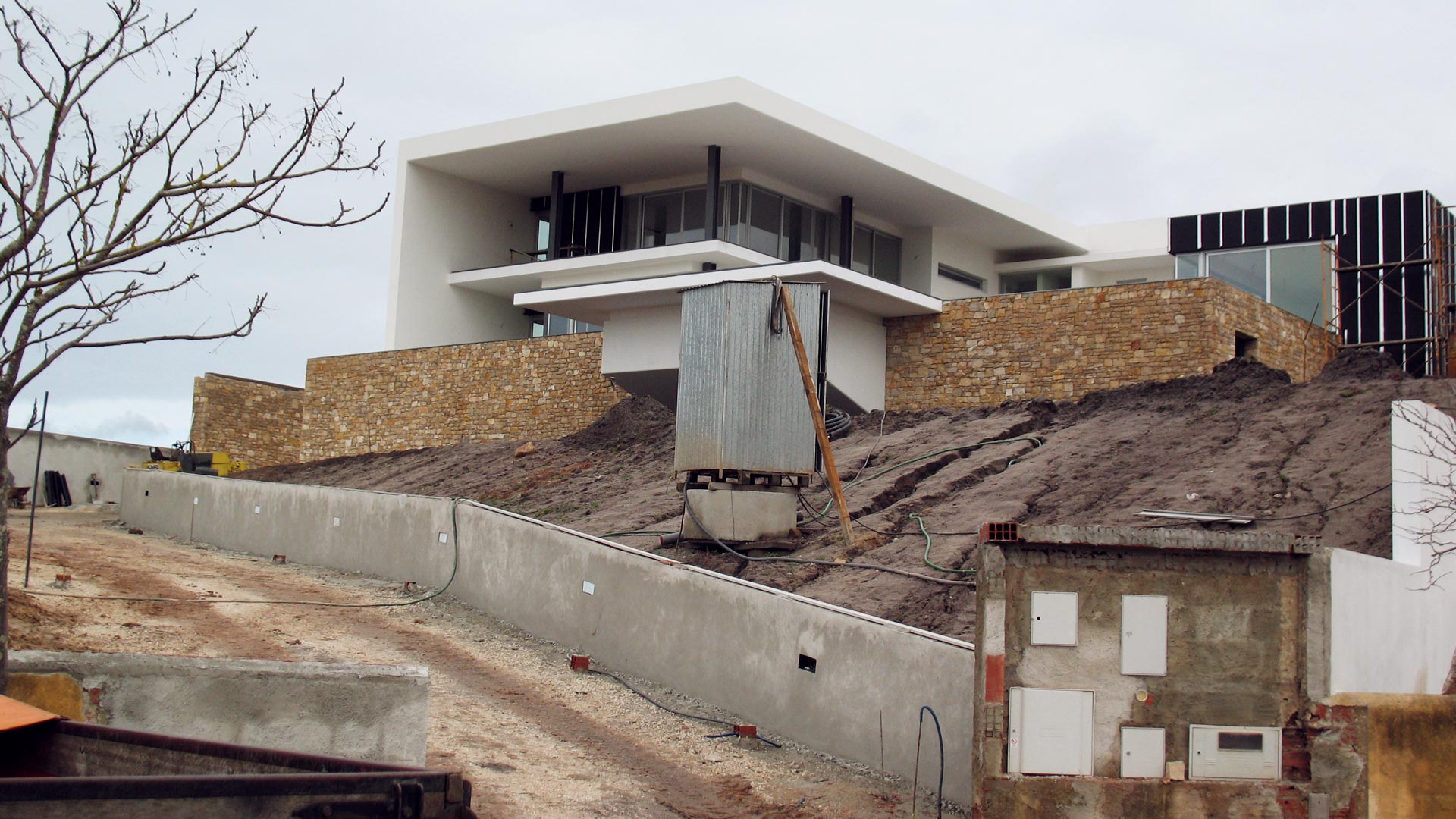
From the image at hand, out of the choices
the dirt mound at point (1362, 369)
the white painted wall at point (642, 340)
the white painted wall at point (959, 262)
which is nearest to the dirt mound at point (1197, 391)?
the dirt mound at point (1362, 369)

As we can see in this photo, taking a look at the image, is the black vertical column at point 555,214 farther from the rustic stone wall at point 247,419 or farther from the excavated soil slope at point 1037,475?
the rustic stone wall at point 247,419

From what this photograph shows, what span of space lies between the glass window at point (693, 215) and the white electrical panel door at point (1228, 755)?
21228 millimetres

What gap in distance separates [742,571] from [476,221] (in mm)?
19632

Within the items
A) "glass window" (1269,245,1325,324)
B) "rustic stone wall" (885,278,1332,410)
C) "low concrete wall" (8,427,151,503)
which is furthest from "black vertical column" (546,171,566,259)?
"glass window" (1269,245,1325,324)

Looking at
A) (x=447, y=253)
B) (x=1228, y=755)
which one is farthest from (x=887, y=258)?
(x=1228, y=755)

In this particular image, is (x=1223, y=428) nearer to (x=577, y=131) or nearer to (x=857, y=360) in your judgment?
(x=857, y=360)

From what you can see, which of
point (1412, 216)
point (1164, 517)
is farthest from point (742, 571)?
point (1412, 216)

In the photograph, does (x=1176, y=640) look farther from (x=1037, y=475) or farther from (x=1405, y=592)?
(x=1037, y=475)

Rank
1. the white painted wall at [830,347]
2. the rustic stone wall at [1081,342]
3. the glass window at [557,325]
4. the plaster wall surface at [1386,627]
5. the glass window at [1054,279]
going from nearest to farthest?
1. the plaster wall surface at [1386,627]
2. the rustic stone wall at [1081,342]
3. the white painted wall at [830,347]
4. the glass window at [557,325]
5. the glass window at [1054,279]

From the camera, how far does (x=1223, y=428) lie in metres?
18.8

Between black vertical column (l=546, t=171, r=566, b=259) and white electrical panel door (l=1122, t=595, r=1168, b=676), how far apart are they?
22.6 meters

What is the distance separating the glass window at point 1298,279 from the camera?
2673cm

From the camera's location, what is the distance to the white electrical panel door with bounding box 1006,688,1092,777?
28.5 ft

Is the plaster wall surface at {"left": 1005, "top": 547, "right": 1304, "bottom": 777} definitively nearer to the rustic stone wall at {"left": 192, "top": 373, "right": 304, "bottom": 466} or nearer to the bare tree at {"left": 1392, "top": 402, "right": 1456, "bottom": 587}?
the bare tree at {"left": 1392, "top": 402, "right": 1456, "bottom": 587}
